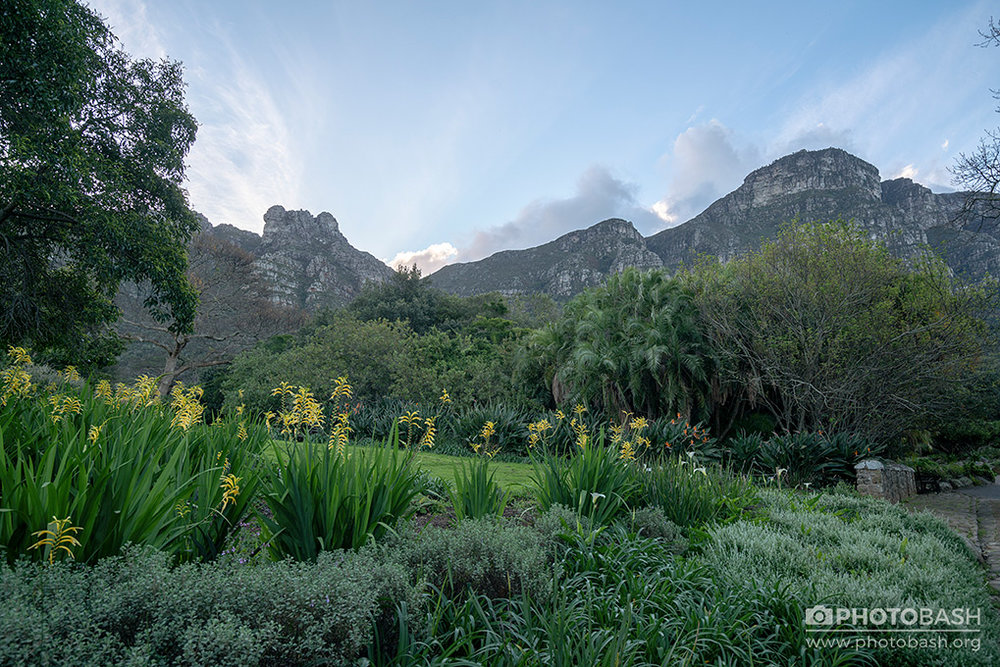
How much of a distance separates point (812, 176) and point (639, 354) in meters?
52.5

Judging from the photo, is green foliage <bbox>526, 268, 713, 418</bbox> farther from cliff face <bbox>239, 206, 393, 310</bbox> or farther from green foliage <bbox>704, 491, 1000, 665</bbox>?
cliff face <bbox>239, 206, 393, 310</bbox>

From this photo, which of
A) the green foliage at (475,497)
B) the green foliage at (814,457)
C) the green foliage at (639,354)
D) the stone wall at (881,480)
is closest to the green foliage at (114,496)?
the green foliage at (475,497)

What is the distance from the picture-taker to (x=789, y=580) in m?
2.84

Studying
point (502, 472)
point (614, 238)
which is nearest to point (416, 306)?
point (502, 472)

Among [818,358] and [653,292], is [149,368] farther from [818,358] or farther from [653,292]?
[818,358]

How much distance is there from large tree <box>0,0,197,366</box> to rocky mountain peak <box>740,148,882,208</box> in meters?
54.2

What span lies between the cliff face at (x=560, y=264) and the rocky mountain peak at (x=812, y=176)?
13.5m

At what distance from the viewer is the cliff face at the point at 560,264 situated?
172 feet

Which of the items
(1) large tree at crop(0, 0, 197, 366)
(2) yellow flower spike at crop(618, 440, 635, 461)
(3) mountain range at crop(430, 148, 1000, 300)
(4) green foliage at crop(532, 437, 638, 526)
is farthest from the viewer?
(3) mountain range at crop(430, 148, 1000, 300)

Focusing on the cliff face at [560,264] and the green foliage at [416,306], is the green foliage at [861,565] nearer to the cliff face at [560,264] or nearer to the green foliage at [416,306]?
the green foliage at [416,306]

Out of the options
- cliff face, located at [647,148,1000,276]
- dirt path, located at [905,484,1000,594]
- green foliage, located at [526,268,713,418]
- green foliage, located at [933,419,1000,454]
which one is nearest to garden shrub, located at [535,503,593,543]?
dirt path, located at [905,484,1000,594]

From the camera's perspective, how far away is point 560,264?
5516cm

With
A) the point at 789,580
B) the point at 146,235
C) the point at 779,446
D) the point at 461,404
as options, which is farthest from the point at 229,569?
the point at 461,404

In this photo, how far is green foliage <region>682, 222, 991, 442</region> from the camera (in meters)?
9.37
